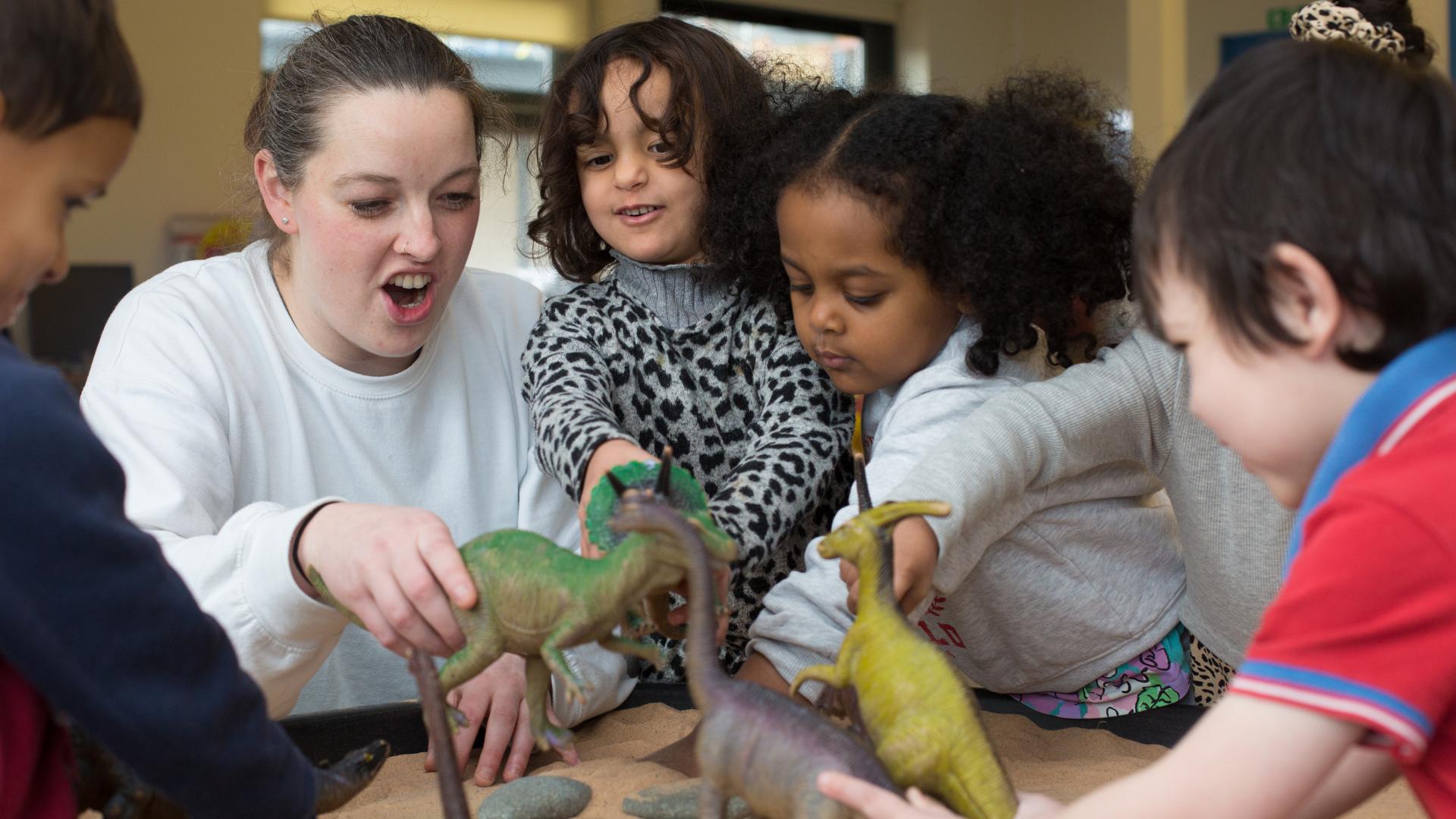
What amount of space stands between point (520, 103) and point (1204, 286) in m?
5.50

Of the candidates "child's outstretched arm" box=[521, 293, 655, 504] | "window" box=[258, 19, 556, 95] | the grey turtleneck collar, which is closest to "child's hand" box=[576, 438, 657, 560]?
"child's outstretched arm" box=[521, 293, 655, 504]

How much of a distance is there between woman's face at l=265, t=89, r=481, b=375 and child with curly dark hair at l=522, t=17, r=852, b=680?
0.60 feet

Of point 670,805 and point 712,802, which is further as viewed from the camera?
point 670,805

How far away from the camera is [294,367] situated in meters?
1.63

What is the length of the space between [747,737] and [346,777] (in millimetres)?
324

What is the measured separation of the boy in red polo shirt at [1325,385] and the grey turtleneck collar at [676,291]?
0.92 metres

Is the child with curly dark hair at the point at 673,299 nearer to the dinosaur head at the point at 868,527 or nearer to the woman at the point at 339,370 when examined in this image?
the woman at the point at 339,370

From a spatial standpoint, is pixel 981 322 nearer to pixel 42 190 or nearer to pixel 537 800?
pixel 537 800

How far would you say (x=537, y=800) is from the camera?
3.61 feet

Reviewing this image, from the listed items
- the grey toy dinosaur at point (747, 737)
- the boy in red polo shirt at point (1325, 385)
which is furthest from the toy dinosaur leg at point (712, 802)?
the boy in red polo shirt at point (1325, 385)

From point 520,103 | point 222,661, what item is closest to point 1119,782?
point 222,661

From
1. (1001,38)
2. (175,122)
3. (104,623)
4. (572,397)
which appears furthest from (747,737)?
(1001,38)

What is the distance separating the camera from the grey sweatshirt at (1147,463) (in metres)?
1.32

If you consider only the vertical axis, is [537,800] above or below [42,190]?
below
